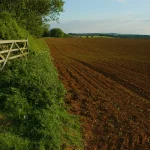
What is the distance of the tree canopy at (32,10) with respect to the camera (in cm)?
2625

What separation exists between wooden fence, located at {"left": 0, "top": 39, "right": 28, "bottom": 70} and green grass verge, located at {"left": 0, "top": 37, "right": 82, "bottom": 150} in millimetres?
954

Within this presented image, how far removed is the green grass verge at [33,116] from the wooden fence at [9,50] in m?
0.95

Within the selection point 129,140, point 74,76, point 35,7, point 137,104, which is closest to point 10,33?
point 74,76

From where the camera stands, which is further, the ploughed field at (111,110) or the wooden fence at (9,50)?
the wooden fence at (9,50)

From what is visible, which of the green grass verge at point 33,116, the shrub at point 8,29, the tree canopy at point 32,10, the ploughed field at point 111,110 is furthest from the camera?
the tree canopy at point 32,10

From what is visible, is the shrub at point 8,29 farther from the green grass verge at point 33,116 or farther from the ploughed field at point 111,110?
the green grass verge at point 33,116

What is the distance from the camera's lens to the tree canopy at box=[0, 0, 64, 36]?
2625cm

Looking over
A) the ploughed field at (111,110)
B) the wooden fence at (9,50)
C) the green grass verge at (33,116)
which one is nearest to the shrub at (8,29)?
the wooden fence at (9,50)

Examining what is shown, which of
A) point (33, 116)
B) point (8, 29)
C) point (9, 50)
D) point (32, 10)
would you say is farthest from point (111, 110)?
point (32, 10)

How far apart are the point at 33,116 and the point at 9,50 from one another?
5.27 meters

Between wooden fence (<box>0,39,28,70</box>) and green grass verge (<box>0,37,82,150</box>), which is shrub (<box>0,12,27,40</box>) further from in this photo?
green grass verge (<box>0,37,82,150</box>)

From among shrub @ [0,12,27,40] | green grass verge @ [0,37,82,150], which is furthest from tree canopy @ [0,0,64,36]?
green grass verge @ [0,37,82,150]

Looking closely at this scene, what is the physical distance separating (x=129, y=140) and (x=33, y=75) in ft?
13.0

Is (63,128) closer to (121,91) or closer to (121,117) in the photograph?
(121,117)
